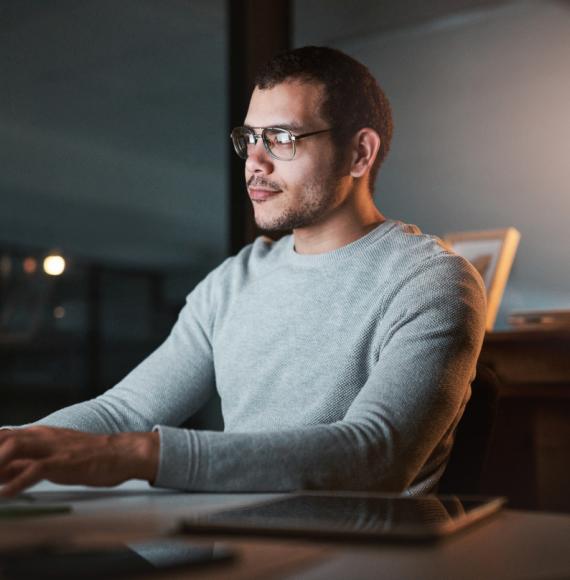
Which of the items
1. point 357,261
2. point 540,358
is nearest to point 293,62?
point 357,261

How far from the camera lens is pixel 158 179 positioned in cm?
480

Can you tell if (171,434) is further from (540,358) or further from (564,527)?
(540,358)

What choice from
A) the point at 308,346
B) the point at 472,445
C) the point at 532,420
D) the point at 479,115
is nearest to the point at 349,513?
the point at 472,445

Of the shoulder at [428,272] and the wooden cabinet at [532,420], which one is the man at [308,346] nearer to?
the shoulder at [428,272]

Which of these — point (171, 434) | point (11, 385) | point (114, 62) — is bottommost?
point (11, 385)

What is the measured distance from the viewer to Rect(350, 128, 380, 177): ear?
68.8 inches

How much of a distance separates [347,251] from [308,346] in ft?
0.70

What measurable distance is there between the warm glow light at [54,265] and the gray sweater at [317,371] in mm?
2286

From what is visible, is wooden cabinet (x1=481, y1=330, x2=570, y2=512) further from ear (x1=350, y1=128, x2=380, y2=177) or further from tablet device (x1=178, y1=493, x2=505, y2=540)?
tablet device (x1=178, y1=493, x2=505, y2=540)

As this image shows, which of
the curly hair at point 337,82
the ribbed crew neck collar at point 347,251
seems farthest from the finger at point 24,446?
the curly hair at point 337,82

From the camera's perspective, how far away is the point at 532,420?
7.68 ft

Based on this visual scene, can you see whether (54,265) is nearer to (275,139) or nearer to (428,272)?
(275,139)

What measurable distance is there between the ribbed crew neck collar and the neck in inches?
1.0

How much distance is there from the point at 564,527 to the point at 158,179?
4293 millimetres
